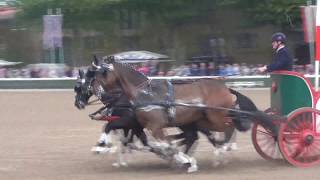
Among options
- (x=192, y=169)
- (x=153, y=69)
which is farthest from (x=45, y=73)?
(x=192, y=169)

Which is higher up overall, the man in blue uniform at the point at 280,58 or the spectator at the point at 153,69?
the man in blue uniform at the point at 280,58

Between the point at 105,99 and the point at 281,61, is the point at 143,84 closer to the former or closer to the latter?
the point at 105,99

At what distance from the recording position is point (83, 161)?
1007 centimetres

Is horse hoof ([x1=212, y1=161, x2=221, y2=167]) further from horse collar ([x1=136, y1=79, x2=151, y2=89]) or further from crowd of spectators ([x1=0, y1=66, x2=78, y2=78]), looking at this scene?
crowd of spectators ([x1=0, y1=66, x2=78, y2=78])

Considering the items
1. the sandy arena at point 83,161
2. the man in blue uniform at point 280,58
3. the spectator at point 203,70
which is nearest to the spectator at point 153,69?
the spectator at point 203,70

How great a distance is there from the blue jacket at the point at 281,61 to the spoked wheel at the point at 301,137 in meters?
0.68

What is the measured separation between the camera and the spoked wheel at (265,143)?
9758mm

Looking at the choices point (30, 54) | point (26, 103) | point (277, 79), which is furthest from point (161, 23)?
point (277, 79)

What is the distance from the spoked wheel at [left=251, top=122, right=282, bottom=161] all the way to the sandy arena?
15 cm

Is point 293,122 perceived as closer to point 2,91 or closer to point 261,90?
point 261,90

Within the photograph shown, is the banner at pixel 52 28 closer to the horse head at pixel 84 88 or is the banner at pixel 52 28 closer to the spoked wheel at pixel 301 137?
the horse head at pixel 84 88

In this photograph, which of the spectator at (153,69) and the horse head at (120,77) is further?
the spectator at (153,69)

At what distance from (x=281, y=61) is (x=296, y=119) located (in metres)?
0.87

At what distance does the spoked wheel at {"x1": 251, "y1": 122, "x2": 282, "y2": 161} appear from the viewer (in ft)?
32.0
